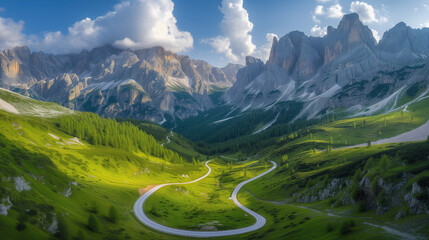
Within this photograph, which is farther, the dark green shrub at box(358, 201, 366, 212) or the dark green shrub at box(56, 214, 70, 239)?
the dark green shrub at box(358, 201, 366, 212)

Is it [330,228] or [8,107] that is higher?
[8,107]

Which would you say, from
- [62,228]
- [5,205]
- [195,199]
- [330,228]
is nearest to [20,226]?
[5,205]

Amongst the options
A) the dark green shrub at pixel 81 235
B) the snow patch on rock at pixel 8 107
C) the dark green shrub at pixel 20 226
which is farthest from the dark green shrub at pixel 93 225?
the snow patch on rock at pixel 8 107

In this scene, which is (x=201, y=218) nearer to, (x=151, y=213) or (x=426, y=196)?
(x=151, y=213)

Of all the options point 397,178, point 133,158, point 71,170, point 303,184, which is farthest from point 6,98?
point 397,178

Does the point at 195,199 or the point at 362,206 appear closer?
the point at 362,206

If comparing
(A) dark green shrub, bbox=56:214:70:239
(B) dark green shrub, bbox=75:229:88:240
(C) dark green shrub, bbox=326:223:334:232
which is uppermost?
(A) dark green shrub, bbox=56:214:70:239

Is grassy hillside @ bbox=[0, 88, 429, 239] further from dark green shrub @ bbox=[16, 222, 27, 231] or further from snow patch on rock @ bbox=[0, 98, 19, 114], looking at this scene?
snow patch on rock @ bbox=[0, 98, 19, 114]

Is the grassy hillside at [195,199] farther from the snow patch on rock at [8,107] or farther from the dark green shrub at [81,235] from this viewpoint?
the snow patch on rock at [8,107]

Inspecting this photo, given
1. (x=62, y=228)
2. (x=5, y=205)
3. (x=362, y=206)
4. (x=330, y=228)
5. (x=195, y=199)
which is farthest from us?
(x=195, y=199)

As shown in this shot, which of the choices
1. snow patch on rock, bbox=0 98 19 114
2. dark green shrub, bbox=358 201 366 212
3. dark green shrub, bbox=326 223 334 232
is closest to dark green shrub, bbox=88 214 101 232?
dark green shrub, bbox=326 223 334 232

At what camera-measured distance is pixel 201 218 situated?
76062 millimetres

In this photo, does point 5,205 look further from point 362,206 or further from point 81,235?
point 362,206

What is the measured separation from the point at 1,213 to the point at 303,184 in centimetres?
8759
